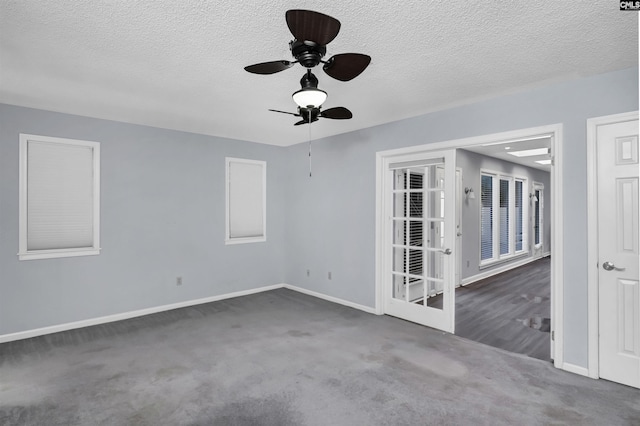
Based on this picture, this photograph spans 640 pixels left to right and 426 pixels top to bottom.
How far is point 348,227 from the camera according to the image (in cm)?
502

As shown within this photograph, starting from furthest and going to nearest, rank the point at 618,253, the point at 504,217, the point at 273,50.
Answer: the point at 504,217, the point at 618,253, the point at 273,50

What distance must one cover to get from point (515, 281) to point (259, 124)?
557 cm

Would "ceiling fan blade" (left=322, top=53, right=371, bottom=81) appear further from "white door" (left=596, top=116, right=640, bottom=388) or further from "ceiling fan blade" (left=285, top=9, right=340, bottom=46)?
"white door" (left=596, top=116, right=640, bottom=388)

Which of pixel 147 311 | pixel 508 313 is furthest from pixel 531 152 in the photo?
pixel 147 311

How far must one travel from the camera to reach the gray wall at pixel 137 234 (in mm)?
3725

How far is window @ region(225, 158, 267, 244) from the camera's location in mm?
5539

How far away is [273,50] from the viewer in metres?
2.46

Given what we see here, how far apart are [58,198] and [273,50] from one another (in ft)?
10.8

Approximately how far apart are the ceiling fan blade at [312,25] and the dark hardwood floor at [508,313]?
344 centimetres

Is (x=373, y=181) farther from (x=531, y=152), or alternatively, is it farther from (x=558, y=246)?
(x=531, y=152)

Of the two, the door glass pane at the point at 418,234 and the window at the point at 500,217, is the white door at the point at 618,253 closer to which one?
the door glass pane at the point at 418,234

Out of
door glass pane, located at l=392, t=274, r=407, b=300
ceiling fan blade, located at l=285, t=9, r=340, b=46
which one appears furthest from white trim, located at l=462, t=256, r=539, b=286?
ceiling fan blade, located at l=285, t=9, r=340, b=46

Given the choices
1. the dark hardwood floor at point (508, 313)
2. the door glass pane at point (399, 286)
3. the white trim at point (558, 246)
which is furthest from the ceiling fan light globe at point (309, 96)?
the dark hardwood floor at point (508, 313)

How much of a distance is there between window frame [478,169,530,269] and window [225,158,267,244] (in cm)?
424
